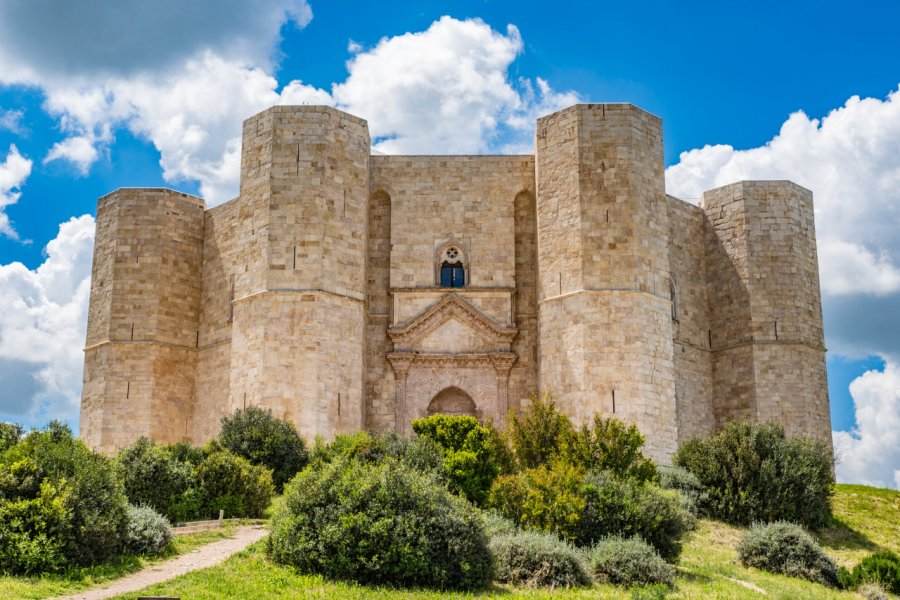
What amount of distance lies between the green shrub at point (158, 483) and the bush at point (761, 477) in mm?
10782

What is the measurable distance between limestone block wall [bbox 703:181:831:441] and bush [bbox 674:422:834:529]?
6.38 meters

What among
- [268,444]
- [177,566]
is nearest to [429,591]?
[177,566]

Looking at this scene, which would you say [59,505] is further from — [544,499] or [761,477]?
[761,477]

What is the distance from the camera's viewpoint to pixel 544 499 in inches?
640

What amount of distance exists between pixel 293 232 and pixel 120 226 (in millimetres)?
7237

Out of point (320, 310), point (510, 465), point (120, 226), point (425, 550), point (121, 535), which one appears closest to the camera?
point (425, 550)

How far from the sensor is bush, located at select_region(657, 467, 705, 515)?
2143 centimetres

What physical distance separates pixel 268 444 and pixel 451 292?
7.62 metres

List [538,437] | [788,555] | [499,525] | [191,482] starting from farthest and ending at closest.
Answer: [538,437] → [191,482] → [788,555] → [499,525]

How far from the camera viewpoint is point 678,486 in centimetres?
2180

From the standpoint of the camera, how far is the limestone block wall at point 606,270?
24844 millimetres

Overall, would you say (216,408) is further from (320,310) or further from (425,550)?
(425,550)

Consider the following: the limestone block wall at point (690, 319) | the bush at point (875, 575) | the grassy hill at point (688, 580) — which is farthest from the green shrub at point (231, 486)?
the limestone block wall at point (690, 319)

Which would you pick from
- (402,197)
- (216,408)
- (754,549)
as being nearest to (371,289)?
(402,197)
